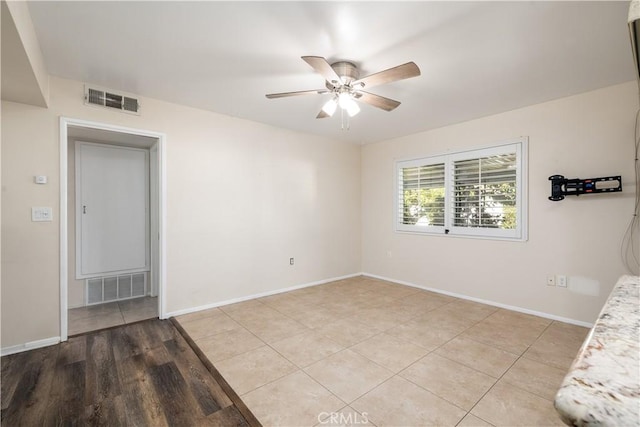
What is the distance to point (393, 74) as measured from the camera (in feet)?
7.00

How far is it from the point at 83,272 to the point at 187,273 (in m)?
1.51

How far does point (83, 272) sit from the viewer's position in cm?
378

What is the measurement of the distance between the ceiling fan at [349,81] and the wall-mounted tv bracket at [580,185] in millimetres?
2090

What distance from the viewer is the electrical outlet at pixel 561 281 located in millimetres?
3205

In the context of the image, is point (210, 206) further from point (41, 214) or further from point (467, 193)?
point (467, 193)

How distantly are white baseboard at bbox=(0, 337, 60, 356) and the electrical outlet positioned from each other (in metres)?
5.22

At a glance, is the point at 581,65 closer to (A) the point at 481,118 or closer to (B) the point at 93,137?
(A) the point at 481,118

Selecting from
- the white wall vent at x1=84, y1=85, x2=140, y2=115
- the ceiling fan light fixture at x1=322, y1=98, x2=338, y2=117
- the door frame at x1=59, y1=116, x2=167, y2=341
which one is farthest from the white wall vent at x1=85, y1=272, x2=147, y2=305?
the ceiling fan light fixture at x1=322, y1=98, x2=338, y2=117

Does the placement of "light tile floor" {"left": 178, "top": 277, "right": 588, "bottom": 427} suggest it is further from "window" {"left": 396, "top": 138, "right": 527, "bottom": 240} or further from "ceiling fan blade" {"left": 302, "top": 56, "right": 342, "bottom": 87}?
"ceiling fan blade" {"left": 302, "top": 56, "right": 342, "bottom": 87}

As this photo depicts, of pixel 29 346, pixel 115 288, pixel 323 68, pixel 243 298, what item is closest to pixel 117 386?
pixel 29 346

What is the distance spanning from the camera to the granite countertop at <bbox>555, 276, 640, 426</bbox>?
41cm

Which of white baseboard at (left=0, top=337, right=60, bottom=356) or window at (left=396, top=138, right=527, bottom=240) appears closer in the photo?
white baseboard at (left=0, top=337, right=60, bottom=356)

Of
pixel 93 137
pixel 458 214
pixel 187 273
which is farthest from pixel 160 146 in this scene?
pixel 458 214

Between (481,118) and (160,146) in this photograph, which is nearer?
(160,146)
